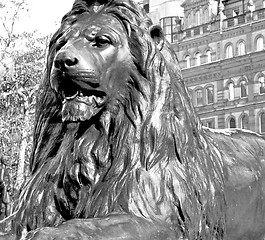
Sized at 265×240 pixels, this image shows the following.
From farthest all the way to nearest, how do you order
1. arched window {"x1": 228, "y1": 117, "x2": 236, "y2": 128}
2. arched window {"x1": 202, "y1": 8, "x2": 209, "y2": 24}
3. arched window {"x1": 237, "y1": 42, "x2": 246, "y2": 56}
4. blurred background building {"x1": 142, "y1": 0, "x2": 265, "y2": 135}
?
1. arched window {"x1": 202, "y1": 8, "x2": 209, "y2": 24}
2. arched window {"x1": 228, "y1": 117, "x2": 236, "y2": 128}
3. arched window {"x1": 237, "y1": 42, "x2": 246, "y2": 56}
4. blurred background building {"x1": 142, "y1": 0, "x2": 265, "y2": 135}

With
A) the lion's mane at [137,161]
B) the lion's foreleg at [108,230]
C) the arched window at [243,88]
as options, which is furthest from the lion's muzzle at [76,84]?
the arched window at [243,88]

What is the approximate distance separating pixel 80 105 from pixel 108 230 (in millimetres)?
661

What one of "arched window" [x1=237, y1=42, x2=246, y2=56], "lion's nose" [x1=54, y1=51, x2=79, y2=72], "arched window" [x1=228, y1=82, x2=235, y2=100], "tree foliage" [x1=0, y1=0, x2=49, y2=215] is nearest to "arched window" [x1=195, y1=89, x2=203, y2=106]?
"arched window" [x1=228, y1=82, x2=235, y2=100]

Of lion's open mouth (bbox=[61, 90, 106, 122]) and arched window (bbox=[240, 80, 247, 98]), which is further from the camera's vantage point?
arched window (bbox=[240, 80, 247, 98])

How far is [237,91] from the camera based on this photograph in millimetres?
49562

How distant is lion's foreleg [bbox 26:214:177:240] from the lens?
10.2ft

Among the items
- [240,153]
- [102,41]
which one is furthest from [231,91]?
[102,41]

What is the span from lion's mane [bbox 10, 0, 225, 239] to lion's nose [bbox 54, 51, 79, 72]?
0.31 metres

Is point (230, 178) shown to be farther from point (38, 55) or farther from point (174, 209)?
point (38, 55)

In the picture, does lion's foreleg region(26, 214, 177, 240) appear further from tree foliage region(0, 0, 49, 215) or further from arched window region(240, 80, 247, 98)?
arched window region(240, 80, 247, 98)

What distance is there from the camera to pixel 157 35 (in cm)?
385

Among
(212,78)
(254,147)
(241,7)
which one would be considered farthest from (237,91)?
(254,147)

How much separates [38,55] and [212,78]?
24.9m

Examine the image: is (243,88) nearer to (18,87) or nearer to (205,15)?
(205,15)
